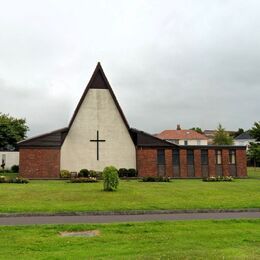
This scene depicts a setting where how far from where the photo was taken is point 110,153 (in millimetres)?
37250

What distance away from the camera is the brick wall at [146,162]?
3697 cm

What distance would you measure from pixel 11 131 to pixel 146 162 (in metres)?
26.8

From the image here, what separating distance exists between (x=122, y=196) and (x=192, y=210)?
480 centimetres

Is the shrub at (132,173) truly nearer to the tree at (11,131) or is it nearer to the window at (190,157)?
the window at (190,157)

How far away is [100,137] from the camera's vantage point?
37.3 meters

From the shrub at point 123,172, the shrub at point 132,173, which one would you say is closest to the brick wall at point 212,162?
the shrub at point 132,173

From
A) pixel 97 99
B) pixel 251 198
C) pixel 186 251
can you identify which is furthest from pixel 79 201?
pixel 97 99

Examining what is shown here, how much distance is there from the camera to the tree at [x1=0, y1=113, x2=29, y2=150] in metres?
55.6

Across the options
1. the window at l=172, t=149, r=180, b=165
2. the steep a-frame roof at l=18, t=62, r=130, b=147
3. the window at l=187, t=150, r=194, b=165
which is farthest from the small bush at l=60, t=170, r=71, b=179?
the window at l=187, t=150, r=194, b=165

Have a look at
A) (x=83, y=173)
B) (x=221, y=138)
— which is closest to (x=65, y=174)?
(x=83, y=173)

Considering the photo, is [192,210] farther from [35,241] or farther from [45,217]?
[35,241]

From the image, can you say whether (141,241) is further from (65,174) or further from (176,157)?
(176,157)

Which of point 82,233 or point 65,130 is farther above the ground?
point 65,130

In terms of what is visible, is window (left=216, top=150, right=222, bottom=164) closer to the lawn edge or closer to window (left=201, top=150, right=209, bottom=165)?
window (left=201, top=150, right=209, bottom=165)
